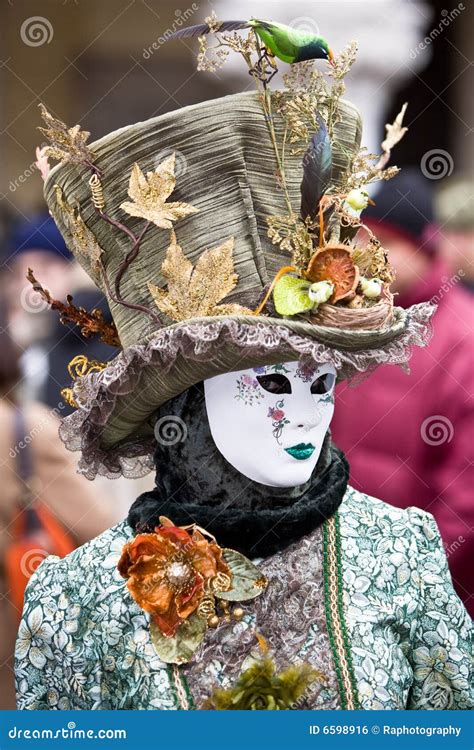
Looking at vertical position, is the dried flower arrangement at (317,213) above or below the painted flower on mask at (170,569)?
above

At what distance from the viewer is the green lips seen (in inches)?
72.6

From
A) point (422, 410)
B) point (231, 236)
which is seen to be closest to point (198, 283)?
point (231, 236)

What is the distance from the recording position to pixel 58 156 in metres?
1.81

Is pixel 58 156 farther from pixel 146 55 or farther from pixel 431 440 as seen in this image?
pixel 146 55

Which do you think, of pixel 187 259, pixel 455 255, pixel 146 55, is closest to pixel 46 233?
pixel 146 55

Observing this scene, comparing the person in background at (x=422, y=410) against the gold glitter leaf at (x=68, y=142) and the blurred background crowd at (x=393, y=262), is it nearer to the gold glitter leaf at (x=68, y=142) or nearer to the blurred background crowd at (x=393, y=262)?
the blurred background crowd at (x=393, y=262)

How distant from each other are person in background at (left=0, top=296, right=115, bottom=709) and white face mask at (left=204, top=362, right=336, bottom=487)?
3.41 feet

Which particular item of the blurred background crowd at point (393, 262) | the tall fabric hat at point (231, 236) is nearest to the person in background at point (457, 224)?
the blurred background crowd at point (393, 262)

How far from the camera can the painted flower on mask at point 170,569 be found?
1.84 m

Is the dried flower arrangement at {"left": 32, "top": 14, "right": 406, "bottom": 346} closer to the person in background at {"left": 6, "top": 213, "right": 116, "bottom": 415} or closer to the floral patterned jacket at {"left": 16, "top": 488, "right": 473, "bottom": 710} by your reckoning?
the floral patterned jacket at {"left": 16, "top": 488, "right": 473, "bottom": 710}

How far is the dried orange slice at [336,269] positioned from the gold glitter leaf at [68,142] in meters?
0.40

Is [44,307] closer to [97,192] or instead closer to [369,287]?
[97,192]

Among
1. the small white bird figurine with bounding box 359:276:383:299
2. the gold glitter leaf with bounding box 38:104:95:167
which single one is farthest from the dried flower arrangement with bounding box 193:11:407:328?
the gold glitter leaf with bounding box 38:104:95:167

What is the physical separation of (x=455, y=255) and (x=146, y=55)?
1296 mm
